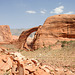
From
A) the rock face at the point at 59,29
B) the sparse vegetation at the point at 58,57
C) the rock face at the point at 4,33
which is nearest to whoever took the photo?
the sparse vegetation at the point at 58,57

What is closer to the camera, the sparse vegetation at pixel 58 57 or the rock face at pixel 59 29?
the sparse vegetation at pixel 58 57

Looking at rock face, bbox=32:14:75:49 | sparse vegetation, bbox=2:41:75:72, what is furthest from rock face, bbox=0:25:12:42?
sparse vegetation, bbox=2:41:75:72

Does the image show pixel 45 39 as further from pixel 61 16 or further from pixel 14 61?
pixel 14 61

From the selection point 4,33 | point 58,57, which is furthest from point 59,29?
point 4,33

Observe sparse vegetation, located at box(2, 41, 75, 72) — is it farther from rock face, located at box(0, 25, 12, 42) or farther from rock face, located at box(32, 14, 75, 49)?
rock face, located at box(0, 25, 12, 42)

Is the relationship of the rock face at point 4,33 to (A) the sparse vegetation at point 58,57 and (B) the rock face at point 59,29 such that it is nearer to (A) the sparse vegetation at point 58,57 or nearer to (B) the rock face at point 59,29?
(B) the rock face at point 59,29

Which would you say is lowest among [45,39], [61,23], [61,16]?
[45,39]

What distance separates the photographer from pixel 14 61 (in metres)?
6.12

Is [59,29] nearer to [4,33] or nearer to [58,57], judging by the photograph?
[58,57]

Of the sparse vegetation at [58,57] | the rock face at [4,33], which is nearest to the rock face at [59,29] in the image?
the sparse vegetation at [58,57]

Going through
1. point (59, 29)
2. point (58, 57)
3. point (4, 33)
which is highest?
point (59, 29)

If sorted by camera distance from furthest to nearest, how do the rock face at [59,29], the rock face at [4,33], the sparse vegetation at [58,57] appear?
the rock face at [4,33] → the rock face at [59,29] → the sparse vegetation at [58,57]

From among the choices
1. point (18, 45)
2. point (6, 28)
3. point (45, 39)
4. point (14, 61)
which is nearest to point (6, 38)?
point (6, 28)

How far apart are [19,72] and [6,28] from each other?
37.9 m
